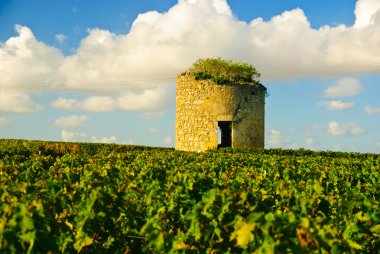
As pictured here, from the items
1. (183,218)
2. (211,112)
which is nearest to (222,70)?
(211,112)

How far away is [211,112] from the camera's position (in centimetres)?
2586

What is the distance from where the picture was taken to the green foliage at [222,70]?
2655cm

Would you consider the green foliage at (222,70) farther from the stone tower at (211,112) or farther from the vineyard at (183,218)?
the vineyard at (183,218)

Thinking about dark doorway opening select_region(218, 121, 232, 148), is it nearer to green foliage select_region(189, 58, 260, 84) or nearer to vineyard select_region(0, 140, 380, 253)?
green foliage select_region(189, 58, 260, 84)

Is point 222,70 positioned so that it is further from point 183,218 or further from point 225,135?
point 183,218

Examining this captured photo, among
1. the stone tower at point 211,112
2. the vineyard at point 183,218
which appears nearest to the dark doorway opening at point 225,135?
the stone tower at point 211,112

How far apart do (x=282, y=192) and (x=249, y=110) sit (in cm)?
2014

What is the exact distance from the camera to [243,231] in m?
3.80

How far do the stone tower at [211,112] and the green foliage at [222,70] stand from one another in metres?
0.44

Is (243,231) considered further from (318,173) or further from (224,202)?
(318,173)

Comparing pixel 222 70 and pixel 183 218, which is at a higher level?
pixel 222 70

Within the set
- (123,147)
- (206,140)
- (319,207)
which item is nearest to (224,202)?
(319,207)

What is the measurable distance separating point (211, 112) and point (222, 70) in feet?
9.07

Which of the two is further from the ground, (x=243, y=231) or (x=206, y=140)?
(x=206, y=140)
